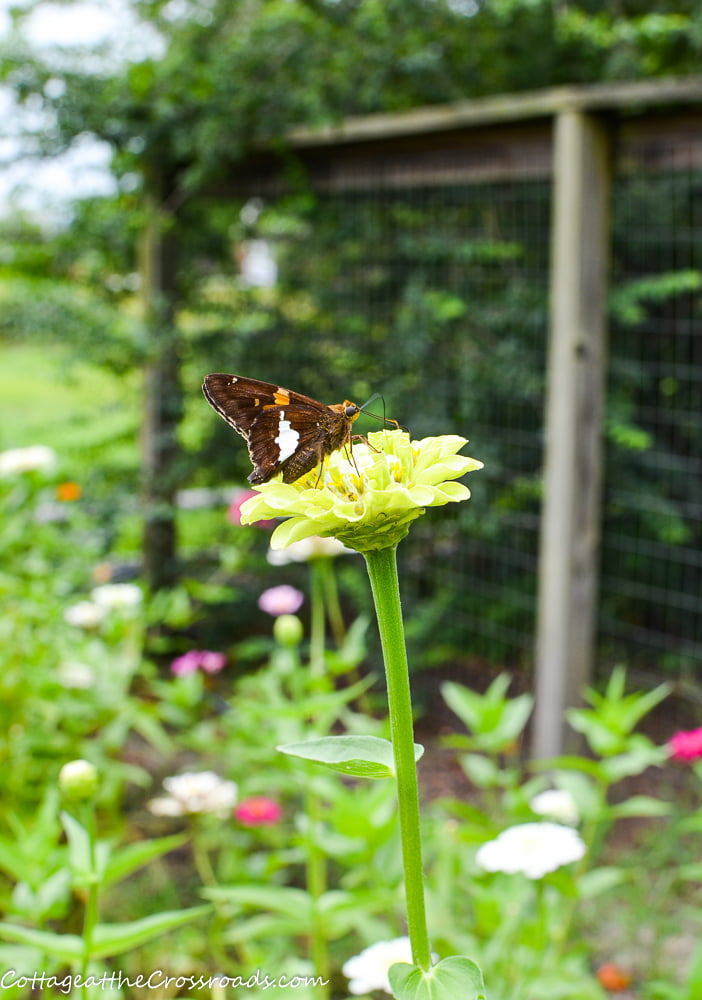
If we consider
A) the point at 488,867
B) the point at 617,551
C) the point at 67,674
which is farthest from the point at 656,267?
the point at 488,867

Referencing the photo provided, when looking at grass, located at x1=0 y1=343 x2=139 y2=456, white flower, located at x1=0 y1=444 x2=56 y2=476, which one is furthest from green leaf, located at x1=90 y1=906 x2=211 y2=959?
grass, located at x1=0 y1=343 x2=139 y2=456

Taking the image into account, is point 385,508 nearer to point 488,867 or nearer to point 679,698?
point 488,867

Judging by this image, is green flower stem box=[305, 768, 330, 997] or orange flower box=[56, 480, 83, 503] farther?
orange flower box=[56, 480, 83, 503]

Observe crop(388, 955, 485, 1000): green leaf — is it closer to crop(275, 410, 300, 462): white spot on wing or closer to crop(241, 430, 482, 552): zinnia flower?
crop(241, 430, 482, 552): zinnia flower

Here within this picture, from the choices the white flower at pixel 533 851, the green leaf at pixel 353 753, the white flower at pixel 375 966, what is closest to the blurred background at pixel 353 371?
the white flower at pixel 533 851

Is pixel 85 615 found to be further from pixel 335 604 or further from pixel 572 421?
pixel 572 421
